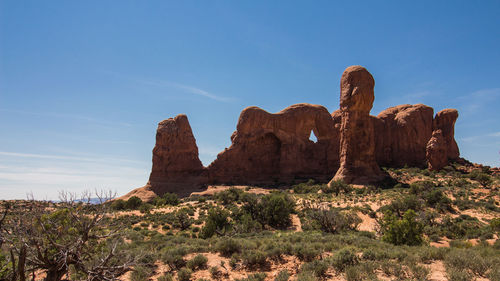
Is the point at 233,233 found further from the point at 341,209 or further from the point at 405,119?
the point at 405,119

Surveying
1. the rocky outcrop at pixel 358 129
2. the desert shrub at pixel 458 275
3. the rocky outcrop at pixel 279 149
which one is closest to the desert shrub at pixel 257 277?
the desert shrub at pixel 458 275

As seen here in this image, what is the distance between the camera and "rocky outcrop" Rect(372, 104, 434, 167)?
144 feet

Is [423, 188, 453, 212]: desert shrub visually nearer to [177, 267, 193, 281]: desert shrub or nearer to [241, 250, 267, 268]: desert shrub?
[241, 250, 267, 268]: desert shrub

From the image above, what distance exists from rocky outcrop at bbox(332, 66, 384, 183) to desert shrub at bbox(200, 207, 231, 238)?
714 inches

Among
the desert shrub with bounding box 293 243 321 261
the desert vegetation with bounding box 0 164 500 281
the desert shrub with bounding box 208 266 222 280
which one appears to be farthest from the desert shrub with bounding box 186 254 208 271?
the desert shrub with bounding box 293 243 321 261

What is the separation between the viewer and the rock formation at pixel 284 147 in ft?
145

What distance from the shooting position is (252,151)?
48344 millimetres

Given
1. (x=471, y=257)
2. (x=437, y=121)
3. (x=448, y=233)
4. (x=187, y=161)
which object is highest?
(x=437, y=121)

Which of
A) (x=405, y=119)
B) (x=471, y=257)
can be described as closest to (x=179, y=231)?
(x=471, y=257)

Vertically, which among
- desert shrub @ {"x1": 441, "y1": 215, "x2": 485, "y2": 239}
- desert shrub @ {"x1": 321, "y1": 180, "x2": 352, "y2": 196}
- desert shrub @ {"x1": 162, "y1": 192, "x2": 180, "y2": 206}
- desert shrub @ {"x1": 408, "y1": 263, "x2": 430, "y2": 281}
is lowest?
desert shrub @ {"x1": 441, "y1": 215, "x2": 485, "y2": 239}

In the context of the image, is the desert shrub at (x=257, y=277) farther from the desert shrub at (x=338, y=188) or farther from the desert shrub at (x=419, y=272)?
the desert shrub at (x=338, y=188)

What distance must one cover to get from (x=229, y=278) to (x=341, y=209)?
604 inches

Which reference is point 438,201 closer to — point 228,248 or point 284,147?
point 228,248

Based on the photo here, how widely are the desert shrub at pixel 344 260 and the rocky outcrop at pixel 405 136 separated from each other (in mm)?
40477
